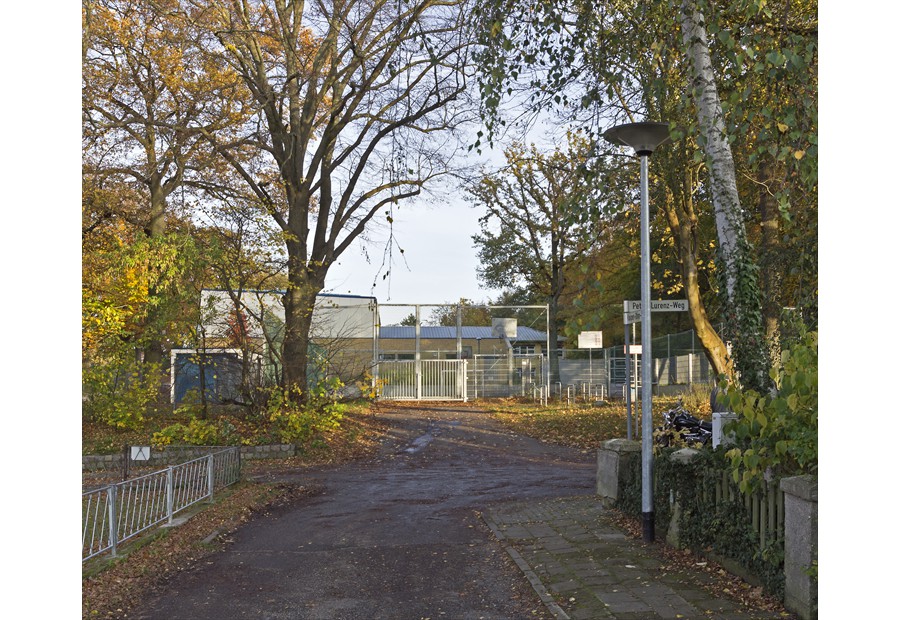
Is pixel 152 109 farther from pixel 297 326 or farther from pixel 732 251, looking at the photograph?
pixel 732 251

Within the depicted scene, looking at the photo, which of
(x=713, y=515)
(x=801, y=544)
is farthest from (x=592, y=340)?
(x=801, y=544)

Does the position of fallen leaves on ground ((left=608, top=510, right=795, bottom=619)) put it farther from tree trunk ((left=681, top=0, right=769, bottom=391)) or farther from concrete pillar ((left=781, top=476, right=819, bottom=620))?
tree trunk ((left=681, top=0, right=769, bottom=391))

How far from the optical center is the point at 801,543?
5.27 m

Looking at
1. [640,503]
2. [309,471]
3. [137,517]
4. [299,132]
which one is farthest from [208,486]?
[299,132]

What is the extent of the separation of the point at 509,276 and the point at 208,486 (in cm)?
3199

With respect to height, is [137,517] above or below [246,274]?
below

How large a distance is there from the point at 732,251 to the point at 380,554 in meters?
4.73

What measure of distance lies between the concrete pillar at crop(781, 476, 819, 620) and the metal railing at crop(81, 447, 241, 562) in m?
5.80

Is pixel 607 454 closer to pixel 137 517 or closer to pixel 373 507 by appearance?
pixel 373 507

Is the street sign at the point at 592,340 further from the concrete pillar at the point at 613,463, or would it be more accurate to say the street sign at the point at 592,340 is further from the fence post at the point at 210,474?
the fence post at the point at 210,474

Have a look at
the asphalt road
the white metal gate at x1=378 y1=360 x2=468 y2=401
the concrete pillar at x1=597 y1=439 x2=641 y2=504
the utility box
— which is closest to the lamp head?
the utility box

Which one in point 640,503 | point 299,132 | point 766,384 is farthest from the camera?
point 299,132

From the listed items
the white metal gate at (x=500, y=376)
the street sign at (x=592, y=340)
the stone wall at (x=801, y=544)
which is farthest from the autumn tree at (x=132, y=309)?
the white metal gate at (x=500, y=376)

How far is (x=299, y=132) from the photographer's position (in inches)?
765
